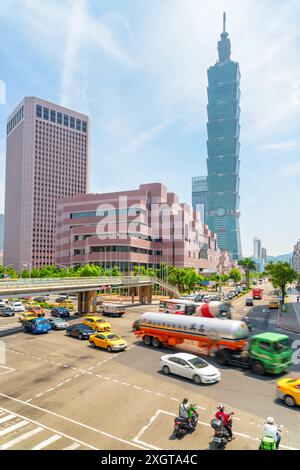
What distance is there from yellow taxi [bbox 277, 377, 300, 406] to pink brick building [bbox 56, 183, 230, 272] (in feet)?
278

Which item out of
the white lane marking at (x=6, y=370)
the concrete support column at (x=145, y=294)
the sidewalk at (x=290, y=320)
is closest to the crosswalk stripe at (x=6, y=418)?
the white lane marking at (x=6, y=370)

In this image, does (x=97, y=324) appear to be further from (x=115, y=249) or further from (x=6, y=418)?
(x=115, y=249)

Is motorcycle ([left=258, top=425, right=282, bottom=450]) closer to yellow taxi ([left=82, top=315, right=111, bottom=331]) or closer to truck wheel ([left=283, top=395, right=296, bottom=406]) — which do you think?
truck wheel ([left=283, top=395, right=296, bottom=406])

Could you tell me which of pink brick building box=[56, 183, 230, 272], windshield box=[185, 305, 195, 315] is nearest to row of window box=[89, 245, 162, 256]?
pink brick building box=[56, 183, 230, 272]

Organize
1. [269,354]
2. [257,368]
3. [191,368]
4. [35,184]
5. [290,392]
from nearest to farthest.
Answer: [290,392]
[191,368]
[269,354]
[257,368]
[35,184]

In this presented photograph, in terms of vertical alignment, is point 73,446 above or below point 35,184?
below

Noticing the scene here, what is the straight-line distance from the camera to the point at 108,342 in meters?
29.2

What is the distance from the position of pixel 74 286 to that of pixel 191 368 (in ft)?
89.3

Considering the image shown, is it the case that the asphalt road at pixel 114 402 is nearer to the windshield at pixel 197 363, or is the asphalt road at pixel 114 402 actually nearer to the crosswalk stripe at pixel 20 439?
the crosswalk stripe at pixel 20 439

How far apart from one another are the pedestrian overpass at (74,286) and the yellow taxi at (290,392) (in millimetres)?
26380

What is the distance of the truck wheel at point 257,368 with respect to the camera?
2292 cm

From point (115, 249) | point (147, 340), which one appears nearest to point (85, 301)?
point (147, 340)

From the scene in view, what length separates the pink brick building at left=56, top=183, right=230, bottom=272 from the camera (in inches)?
4141
